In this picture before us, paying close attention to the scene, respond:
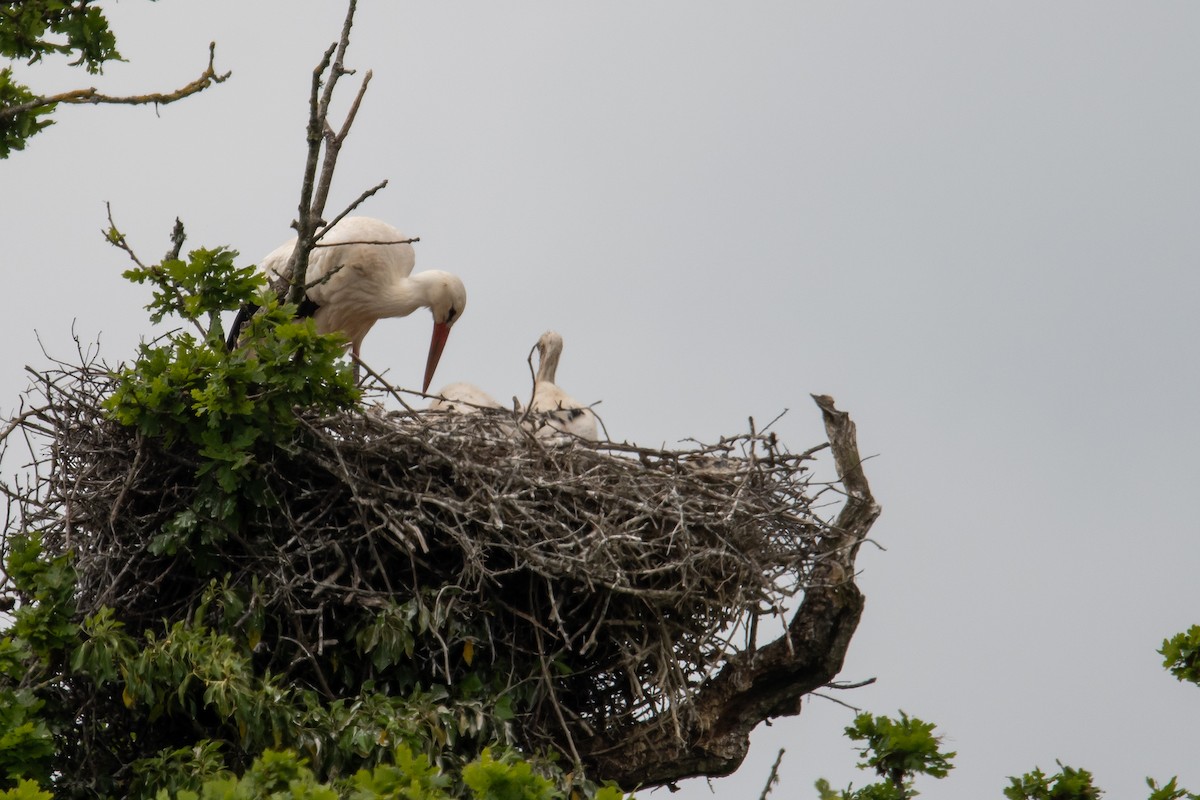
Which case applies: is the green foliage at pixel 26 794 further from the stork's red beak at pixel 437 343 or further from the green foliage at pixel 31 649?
the stork's red beak at pixel 437 343

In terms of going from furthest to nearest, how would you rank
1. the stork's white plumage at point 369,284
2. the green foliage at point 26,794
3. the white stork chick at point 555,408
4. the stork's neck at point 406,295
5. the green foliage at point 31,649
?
the stork's neck at point 406,295 < the stork's white plumage at point 369,284 < the white stork chick at point 555,408 < the green foliage at point 31,649 < the green foliage at point 26,794

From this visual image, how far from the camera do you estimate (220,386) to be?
5980mm

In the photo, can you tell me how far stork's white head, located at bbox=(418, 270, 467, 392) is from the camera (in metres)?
9.77

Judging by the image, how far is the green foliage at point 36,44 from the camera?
235 inches

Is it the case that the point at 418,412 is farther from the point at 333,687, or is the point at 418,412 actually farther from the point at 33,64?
the point at 33,64

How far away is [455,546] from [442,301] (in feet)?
11.5

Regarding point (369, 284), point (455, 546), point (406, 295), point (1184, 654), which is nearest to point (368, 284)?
point (369, 284)

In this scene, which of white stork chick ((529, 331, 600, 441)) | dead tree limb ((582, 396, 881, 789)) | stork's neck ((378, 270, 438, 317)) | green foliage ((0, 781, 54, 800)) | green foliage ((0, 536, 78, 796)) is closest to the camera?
green foliage ((0, 781, 54, 800))

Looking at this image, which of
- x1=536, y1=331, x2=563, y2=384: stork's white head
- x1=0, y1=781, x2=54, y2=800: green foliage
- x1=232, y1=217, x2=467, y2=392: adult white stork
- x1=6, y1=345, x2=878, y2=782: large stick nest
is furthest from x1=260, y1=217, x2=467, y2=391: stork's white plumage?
x1=0, y1=781, x2=54, y2=800: green foliage

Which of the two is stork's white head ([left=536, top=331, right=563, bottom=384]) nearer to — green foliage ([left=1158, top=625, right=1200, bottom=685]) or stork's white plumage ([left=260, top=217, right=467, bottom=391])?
stork's white plumage ([left=260, top=217, right=467, bottom=391])

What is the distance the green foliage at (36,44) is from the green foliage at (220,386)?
494mm

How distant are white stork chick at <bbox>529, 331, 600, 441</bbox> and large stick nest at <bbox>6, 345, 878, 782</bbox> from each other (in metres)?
0.52

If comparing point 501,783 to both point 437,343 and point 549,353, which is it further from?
point 437,343

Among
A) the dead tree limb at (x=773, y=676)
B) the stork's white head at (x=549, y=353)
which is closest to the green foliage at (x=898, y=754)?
the dead tree limb at (x=773, y=676)
